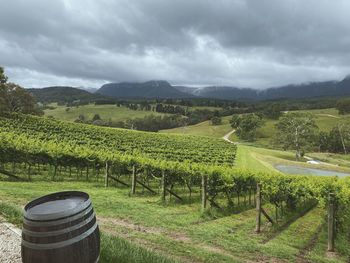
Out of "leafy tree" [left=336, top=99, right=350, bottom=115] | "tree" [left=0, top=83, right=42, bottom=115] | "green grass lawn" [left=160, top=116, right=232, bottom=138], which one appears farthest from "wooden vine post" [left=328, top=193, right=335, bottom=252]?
"leafy tree" [left=336, top=99, right=350, bottom=115]

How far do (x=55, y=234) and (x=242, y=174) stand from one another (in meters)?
18.5

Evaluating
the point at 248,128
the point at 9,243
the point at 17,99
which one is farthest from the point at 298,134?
the point at 9,243

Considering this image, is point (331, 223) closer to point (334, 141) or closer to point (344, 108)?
point (334, 141)

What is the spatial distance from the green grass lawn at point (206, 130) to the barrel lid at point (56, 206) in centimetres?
14202

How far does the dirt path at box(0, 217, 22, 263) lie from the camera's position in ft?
20.3

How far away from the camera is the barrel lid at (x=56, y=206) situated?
4.68 metres

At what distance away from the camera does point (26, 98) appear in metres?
97.2

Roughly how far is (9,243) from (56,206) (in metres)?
2.40

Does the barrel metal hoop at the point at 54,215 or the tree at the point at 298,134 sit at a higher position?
the barrel metal hoop at the point at 54,215

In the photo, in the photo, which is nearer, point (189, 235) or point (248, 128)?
point (189, 235)

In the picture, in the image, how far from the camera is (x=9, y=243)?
22.1 ft

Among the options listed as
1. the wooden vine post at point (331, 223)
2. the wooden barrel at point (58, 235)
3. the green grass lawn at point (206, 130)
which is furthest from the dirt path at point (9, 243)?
the green grass lawn at point (206, 130)

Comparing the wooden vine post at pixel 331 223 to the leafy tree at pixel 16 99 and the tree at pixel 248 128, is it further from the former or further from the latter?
the tree at pixel 248 128

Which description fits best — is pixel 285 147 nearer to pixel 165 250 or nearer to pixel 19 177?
pixel 19 177
